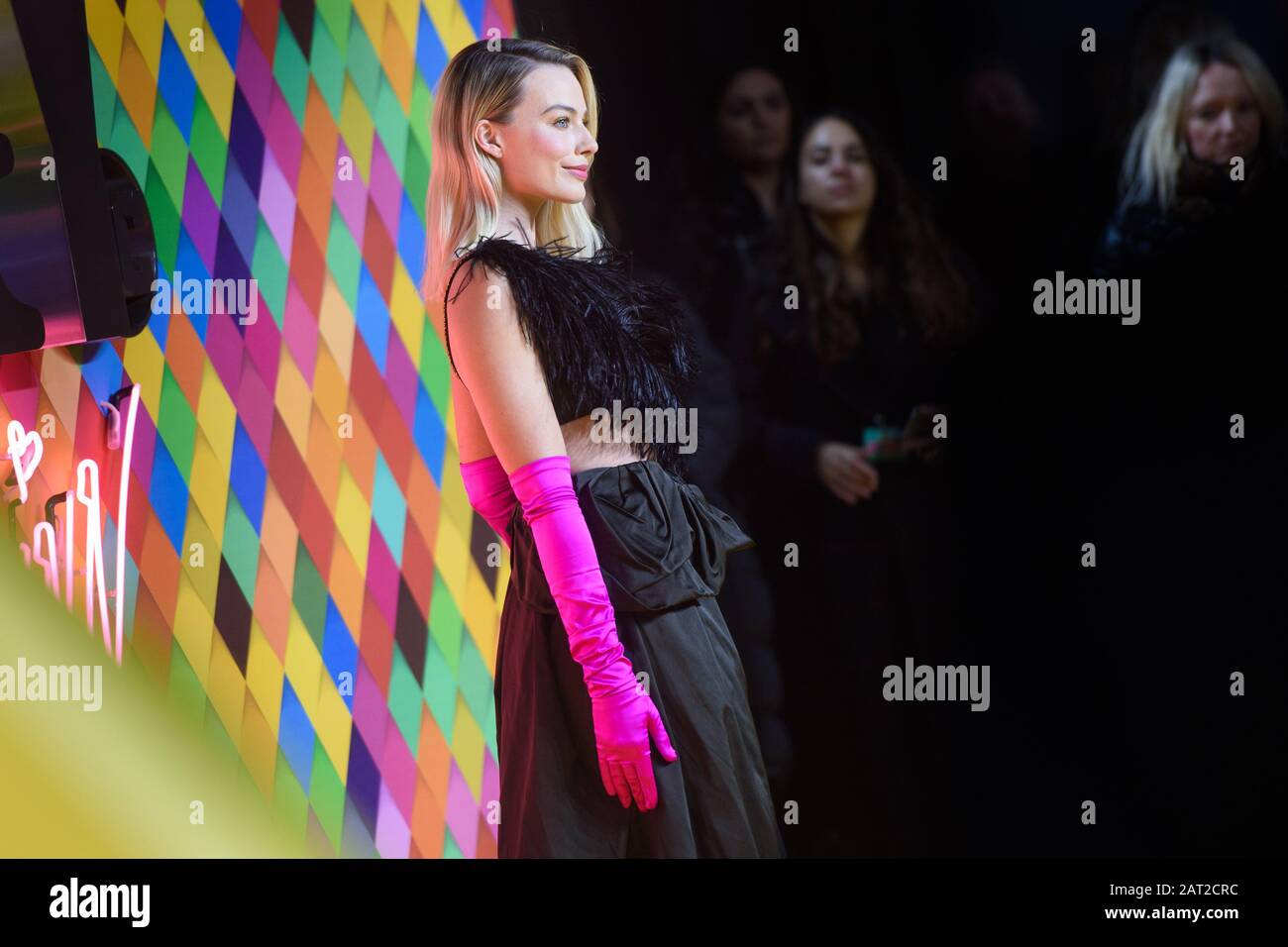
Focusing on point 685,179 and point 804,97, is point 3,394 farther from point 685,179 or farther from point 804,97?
point 804,97

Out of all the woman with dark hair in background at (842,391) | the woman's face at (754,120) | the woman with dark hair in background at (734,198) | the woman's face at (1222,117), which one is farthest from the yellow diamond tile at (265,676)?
the woman's face at (1222,117)

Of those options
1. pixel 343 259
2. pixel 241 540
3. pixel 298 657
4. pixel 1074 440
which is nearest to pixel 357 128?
pixel 343 259

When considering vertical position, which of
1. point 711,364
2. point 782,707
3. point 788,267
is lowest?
point 782,707

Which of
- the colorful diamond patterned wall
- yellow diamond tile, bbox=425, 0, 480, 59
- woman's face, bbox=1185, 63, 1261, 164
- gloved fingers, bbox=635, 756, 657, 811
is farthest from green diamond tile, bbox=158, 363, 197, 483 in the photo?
woman's face, bbox=1185, 63, 1261, 164

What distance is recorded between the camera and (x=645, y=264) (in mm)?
3209

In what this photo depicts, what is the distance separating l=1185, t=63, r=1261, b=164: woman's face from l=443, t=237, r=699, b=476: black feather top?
1293mm

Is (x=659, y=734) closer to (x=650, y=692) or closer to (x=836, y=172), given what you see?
(x=650, y=692)

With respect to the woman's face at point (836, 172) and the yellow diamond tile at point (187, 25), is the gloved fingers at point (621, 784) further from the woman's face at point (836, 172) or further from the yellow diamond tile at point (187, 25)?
the yellow diamond tile at point (187, 25)

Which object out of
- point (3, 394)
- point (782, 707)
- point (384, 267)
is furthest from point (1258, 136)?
point (3, 394)

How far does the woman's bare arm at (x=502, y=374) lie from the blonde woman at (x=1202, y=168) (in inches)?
53.9

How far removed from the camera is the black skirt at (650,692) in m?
2.99

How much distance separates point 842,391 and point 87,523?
1764 millimetres
